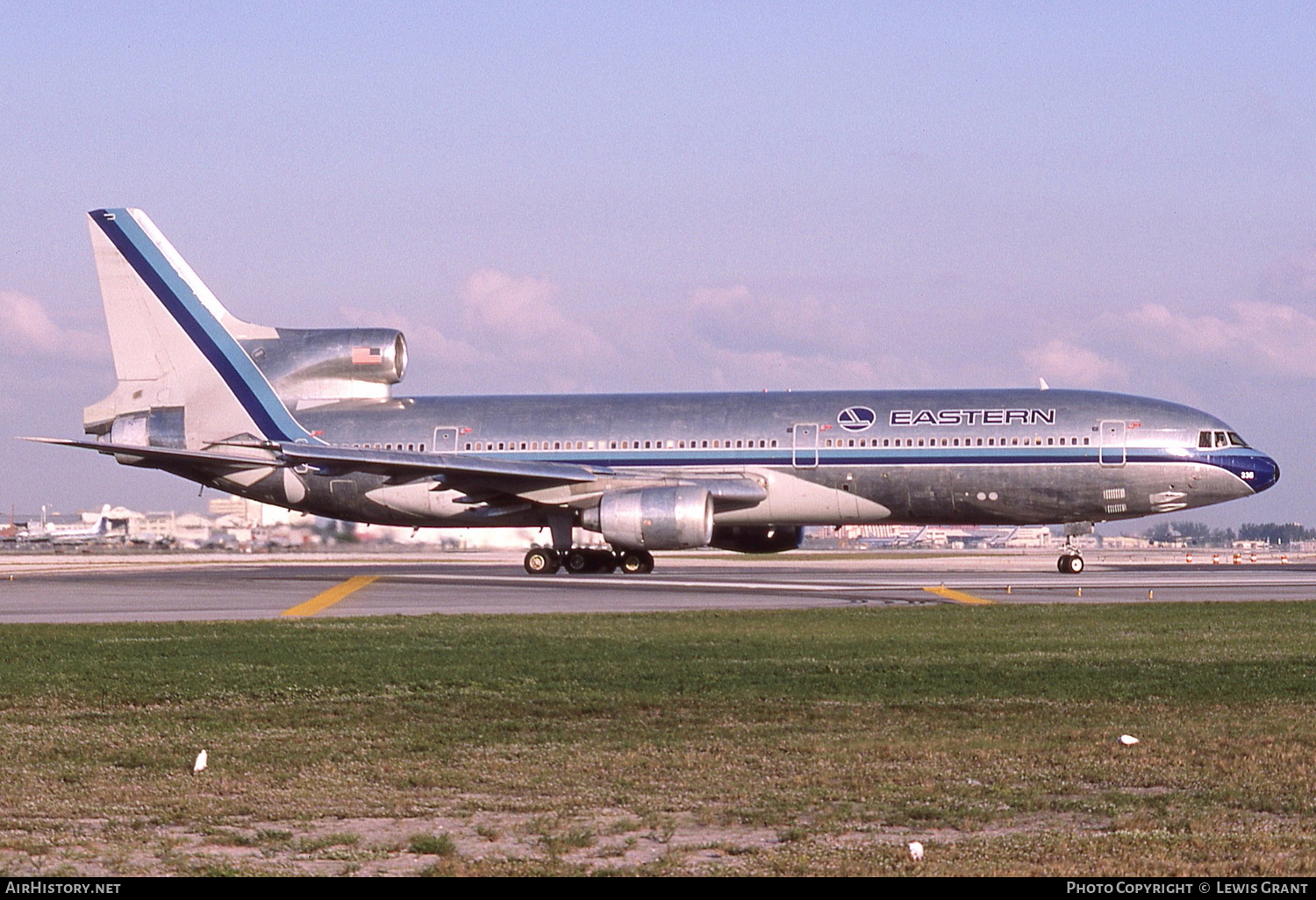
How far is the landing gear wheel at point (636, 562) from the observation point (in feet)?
131

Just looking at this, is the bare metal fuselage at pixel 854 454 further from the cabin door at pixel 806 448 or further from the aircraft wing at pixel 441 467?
the aircraft wing at pixel 441 467

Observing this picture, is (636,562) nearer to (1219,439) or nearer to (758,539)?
(758,539)

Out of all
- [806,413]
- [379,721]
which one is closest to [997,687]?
[379,721]

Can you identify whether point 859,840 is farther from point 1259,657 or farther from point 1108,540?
point 1108,540

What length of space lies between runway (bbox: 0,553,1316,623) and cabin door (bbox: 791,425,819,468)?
2905 mm

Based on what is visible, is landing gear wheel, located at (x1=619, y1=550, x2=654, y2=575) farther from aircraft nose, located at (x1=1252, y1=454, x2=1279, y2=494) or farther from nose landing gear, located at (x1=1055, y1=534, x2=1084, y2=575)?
aircraft nose, located at (x1=1252, y1=454, x2=1279, y2=494)

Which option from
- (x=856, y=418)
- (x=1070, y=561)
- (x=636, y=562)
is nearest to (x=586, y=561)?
A: (x=636, y=562)

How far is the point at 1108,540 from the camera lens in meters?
171

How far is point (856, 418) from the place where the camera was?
37938 millimetres

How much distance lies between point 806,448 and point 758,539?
14.9 ft

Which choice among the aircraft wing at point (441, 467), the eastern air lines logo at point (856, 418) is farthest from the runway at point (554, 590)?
the eastern air lines logo at point (856, 418)

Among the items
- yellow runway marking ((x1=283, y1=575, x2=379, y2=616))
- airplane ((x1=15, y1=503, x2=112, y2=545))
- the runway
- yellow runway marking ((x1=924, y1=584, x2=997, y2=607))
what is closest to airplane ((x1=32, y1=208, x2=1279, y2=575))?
the runway

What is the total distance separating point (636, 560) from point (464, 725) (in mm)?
28372
